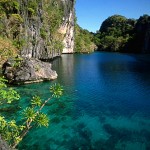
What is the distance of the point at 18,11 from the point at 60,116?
56.5 metres

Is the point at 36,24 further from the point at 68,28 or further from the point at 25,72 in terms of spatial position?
the point at 68,28

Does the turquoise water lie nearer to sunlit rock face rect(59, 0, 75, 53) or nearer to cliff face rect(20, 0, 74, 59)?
cliff face rect(20, 0, 74, 59)

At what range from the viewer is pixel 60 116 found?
1225 inches

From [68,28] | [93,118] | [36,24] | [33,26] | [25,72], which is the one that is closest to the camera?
[93,118]

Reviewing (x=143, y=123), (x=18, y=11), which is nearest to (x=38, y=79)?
(x=143, y=123)

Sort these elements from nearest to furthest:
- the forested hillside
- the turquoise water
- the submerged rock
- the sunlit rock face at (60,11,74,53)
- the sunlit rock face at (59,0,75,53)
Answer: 1. the turquoise water
2. the submerged rock
3. the forested hillside
4. the sunlit rock face at (59,0,75,53)
5. the sunlit rock face at (60,11,74,53)

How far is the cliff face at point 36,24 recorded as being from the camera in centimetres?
7575

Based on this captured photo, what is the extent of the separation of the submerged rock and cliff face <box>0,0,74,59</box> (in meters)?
25.9

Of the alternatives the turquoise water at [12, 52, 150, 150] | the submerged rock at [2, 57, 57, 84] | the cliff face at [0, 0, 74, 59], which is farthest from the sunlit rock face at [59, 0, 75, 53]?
the turquoise water at [12, 52, 150, 150]

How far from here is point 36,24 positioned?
90.9 meters

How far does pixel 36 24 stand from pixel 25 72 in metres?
46.6

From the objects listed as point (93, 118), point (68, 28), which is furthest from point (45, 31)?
point (93, 118)

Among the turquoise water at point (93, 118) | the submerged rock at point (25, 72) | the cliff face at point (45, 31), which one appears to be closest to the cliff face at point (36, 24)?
the cliff face at point (45, 31)

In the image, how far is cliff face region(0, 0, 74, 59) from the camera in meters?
75.8
